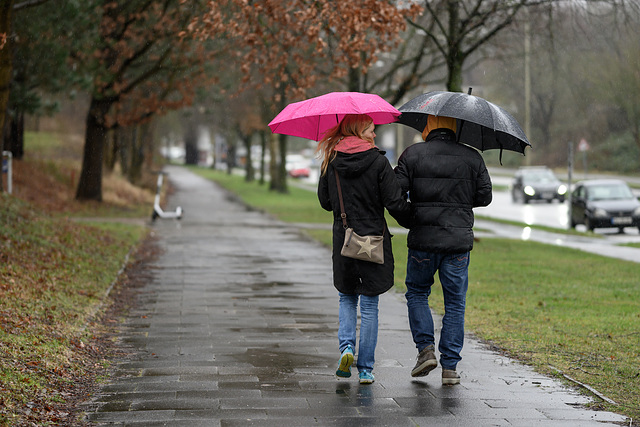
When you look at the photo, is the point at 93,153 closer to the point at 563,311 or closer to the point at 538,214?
the point at 538,214

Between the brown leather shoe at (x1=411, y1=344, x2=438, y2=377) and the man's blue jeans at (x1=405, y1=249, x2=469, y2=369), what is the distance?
0.05m

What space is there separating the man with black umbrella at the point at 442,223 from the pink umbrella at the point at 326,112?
1.19 ft

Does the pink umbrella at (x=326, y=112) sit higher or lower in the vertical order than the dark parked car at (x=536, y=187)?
higher

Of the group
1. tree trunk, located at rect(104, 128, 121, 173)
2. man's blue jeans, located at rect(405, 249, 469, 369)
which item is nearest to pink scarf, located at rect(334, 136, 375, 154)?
man's blue jeans, located at rect(405, 249, 469, 369)

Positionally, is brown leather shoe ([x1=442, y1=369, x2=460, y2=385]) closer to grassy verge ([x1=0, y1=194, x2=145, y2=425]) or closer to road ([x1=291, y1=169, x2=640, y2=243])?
grassy verge ([x1=0, y1=194, x2=145, y2=425])

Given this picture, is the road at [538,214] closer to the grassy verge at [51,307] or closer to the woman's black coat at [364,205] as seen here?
the grassy verge at [51,307]

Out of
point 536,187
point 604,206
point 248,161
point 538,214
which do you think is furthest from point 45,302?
point 248,161

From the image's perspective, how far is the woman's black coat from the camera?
584 centimetres

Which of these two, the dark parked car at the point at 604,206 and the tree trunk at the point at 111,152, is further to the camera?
the tree trunk at the point at 111,152

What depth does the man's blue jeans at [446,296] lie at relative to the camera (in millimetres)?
6078

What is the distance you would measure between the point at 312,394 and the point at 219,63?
25331mm

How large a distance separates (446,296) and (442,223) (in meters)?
0.57

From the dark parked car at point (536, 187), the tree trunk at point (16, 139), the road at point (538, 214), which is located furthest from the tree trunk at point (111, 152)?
the dark parked car at point (536, 187)

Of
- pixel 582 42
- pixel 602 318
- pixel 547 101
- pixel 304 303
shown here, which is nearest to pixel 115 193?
pixel 582 42
